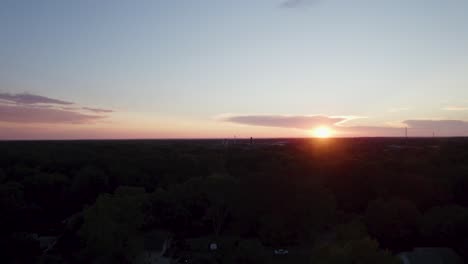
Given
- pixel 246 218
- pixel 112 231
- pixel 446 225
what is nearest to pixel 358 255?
pixel 112 231

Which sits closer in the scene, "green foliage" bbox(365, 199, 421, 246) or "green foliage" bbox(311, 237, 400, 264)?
"green foliage" bbox(311, 237, 400, 264)

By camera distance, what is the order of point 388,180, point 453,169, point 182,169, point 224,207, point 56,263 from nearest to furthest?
point 56,263
point 224,207
point 388,180
point 453,169
point 182,169

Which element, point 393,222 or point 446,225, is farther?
A: point 393,222

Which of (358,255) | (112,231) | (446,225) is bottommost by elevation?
(446,225)

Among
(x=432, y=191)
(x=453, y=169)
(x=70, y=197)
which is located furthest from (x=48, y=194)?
(x=453, y=169)

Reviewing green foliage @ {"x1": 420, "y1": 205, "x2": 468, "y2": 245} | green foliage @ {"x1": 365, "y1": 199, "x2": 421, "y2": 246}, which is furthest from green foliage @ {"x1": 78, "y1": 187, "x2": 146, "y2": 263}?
green foliage @ {"x1": 420, "y1": 205, "x2": 468, "y2": 245}

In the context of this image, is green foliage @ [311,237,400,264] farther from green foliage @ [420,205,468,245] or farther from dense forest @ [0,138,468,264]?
green foliage @ [420,205,468,245]

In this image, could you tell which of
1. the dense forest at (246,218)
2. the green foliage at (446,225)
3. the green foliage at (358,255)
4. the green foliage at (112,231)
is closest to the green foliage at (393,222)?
the dense forest at (246,218)

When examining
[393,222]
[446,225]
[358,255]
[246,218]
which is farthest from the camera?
[246,218]

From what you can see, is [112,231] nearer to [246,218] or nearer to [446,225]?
[246,218]

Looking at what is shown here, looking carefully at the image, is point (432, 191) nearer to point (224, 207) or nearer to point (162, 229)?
point (224, 207)

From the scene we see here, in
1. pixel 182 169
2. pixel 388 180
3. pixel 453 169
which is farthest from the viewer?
pixel 182 169
